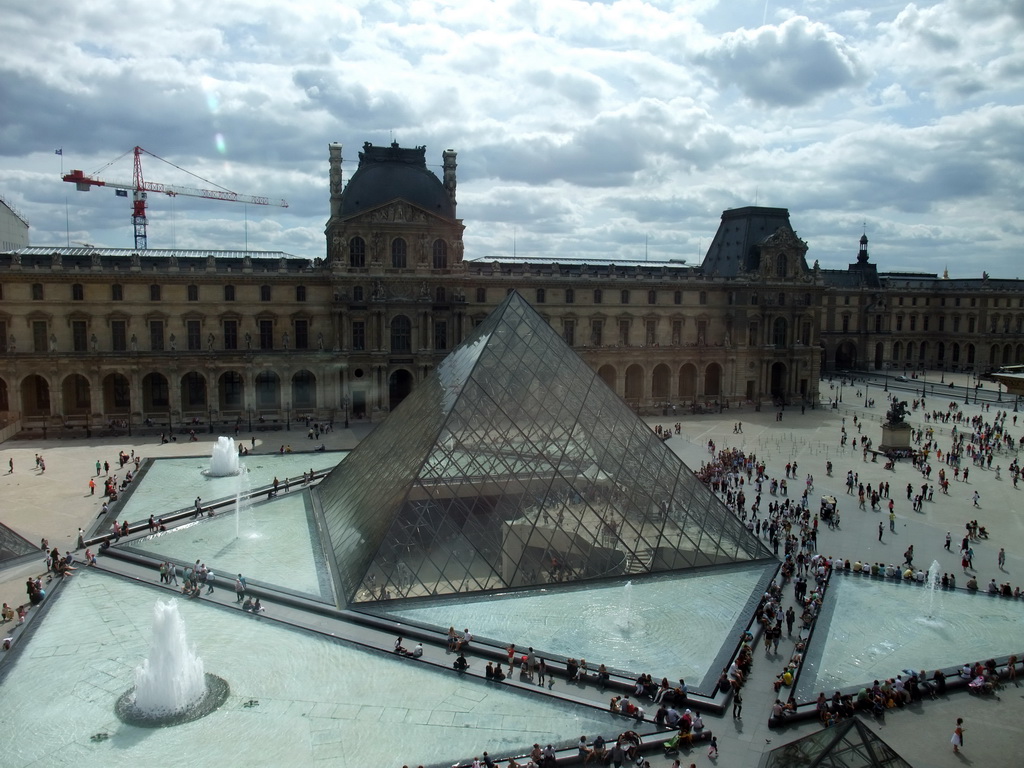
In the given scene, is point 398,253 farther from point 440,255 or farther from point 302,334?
point 302,334

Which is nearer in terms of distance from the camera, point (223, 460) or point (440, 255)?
point (223, 460)

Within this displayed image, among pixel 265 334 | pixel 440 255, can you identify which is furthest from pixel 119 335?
pixel 440 255

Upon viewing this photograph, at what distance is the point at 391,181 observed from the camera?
45.8 meters

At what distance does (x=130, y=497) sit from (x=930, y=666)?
24366mm

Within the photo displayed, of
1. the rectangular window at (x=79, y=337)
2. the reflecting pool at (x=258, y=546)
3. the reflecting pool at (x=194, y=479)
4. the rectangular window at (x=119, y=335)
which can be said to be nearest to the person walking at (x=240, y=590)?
the reflecting pool at (x=258, y=546)

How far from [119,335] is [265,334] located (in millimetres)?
7584

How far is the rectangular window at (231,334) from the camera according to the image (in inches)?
1729

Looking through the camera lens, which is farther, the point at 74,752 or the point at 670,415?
the point at 670,415

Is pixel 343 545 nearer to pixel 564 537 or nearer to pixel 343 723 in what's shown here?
pixel 564 537

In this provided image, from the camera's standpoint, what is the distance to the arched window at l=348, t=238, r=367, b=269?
145 feet

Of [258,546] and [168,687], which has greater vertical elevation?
[168,687]

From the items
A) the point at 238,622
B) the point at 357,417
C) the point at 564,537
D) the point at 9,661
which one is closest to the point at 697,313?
the point at 357,417

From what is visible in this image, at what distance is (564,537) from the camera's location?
731 inches

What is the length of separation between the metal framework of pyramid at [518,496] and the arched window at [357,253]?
22.4 meters
